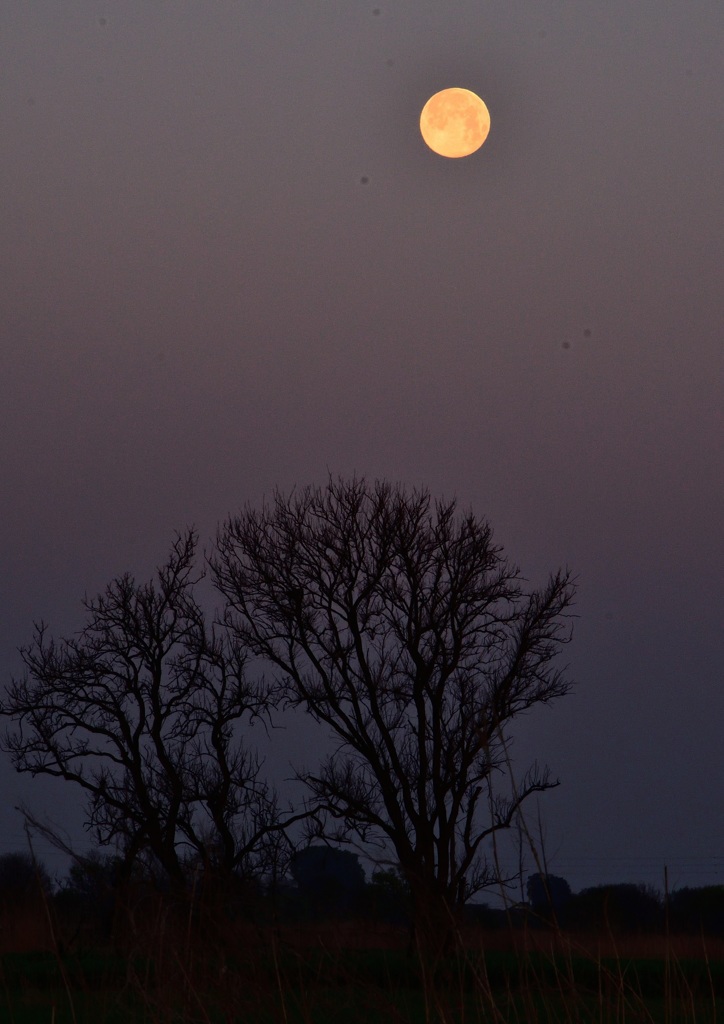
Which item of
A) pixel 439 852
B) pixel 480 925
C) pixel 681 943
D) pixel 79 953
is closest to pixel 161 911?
pixel 79 953

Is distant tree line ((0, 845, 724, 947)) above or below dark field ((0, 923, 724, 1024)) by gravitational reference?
above

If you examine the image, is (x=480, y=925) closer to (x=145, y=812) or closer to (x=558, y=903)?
(x=558, y=903)

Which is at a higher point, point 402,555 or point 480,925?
point 402,555

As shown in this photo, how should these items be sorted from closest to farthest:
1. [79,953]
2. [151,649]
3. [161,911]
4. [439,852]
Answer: [161,911] < [79,953] < [439,852] < [151,649]

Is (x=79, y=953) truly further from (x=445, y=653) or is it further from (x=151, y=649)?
(x=151, y=649)

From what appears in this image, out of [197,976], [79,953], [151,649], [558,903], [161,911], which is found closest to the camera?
[161,911]

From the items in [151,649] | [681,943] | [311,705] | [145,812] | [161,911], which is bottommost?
[681,943]

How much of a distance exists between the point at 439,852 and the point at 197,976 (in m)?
19.4

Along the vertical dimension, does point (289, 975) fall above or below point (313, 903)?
below

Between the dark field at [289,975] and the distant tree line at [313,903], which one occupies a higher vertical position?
the distant tree line at [313,903]

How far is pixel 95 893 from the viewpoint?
162 inches

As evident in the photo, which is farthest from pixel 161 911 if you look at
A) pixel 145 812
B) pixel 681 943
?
pixel 145 812

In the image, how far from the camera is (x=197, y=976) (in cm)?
358

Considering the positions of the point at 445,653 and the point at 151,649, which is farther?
the point at 151,649
